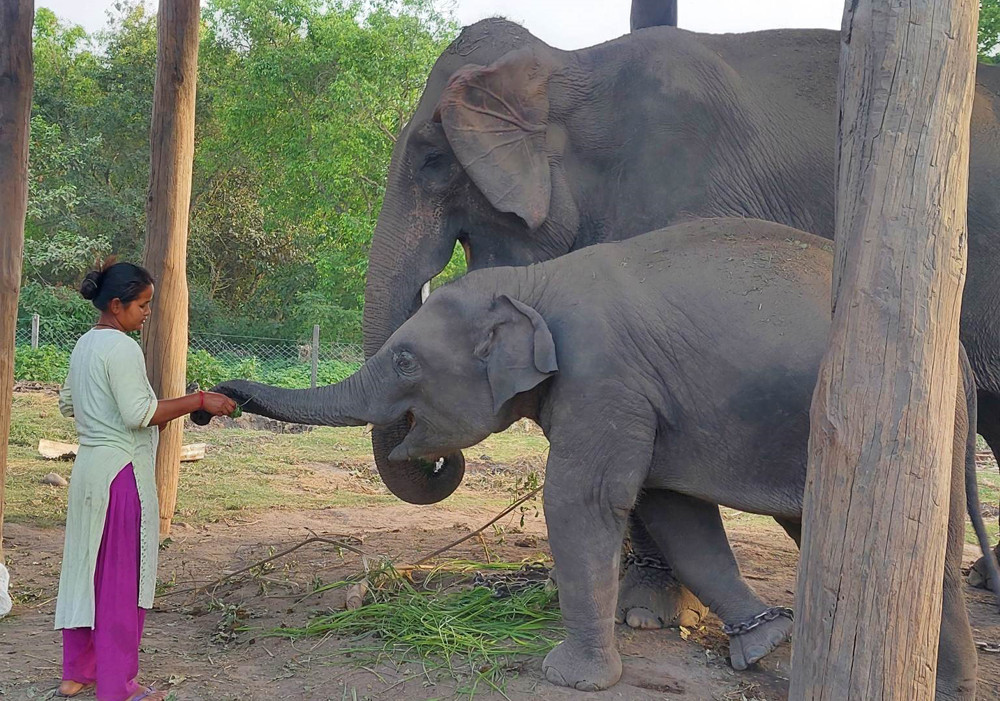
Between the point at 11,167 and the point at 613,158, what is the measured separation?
10.1 ft

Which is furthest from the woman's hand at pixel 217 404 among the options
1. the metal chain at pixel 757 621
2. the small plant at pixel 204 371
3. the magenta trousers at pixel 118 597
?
the small plant at pixel 204 371

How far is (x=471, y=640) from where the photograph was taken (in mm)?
4773

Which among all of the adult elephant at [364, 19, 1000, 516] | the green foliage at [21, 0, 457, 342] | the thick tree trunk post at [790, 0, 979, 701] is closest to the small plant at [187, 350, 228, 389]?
the green foliage at [21, 0, 457, 342]

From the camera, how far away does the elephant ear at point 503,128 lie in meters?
5.56

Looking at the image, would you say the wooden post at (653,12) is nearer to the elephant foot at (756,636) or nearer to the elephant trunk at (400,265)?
the elephant trunk at (400,265)

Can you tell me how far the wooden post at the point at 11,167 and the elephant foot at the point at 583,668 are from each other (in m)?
3.18

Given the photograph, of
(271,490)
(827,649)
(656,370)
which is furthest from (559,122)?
(271,490)

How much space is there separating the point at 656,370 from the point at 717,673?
121 cm

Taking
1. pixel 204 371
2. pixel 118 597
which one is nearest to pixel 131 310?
pixel 118 597

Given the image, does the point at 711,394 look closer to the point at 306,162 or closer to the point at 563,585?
the point at 563,585

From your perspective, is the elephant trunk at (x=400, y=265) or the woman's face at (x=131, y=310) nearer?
the woman's face at (x=131, y=310)

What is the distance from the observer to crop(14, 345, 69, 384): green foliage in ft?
53.1

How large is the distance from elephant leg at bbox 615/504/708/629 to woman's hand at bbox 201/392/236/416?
1961mm

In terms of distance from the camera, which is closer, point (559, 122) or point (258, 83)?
point (559, 122)
